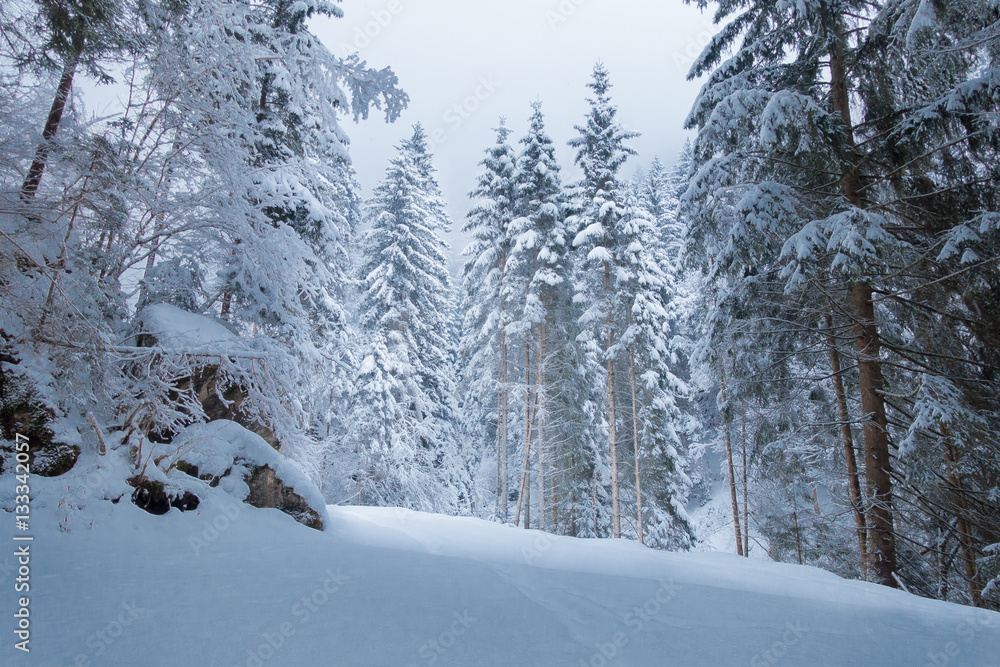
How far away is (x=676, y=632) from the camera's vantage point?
283cm

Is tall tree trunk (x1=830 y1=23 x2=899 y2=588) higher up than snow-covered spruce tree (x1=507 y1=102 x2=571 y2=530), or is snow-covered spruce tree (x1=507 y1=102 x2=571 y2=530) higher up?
snow-covered spruce tree (x1=507 y1=102 x2=571 y2=530)

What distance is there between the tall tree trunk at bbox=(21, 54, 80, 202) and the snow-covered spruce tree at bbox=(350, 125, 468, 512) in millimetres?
11825

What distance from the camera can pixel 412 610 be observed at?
9.59 ft

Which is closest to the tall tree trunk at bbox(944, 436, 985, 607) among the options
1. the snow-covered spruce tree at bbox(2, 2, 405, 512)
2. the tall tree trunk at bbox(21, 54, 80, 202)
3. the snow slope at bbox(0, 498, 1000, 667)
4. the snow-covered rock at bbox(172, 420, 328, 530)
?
the snow slope at bbox(0, 498, 1000, 667)

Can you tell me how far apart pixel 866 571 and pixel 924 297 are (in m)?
4.09

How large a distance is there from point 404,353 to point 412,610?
14.3m

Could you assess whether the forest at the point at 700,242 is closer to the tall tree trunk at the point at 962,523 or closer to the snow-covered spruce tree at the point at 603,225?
the tall tree trunk at the point at 962,523

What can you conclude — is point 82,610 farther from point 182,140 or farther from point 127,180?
point 182,140

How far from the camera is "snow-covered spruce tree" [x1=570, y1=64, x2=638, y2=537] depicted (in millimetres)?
14305

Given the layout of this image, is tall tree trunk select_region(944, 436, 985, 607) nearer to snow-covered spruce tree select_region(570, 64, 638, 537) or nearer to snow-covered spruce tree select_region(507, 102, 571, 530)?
snow-covered spruce tree select_region(570, 64, 638, 537)

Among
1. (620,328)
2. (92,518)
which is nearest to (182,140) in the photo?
(92,518)

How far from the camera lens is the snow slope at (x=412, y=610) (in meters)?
2.36

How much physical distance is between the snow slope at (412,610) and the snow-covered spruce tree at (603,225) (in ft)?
32.7

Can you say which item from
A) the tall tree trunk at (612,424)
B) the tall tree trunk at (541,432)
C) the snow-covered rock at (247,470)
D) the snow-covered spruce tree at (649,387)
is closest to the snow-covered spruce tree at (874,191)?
the snow-covered spruce tree at (649,387)
